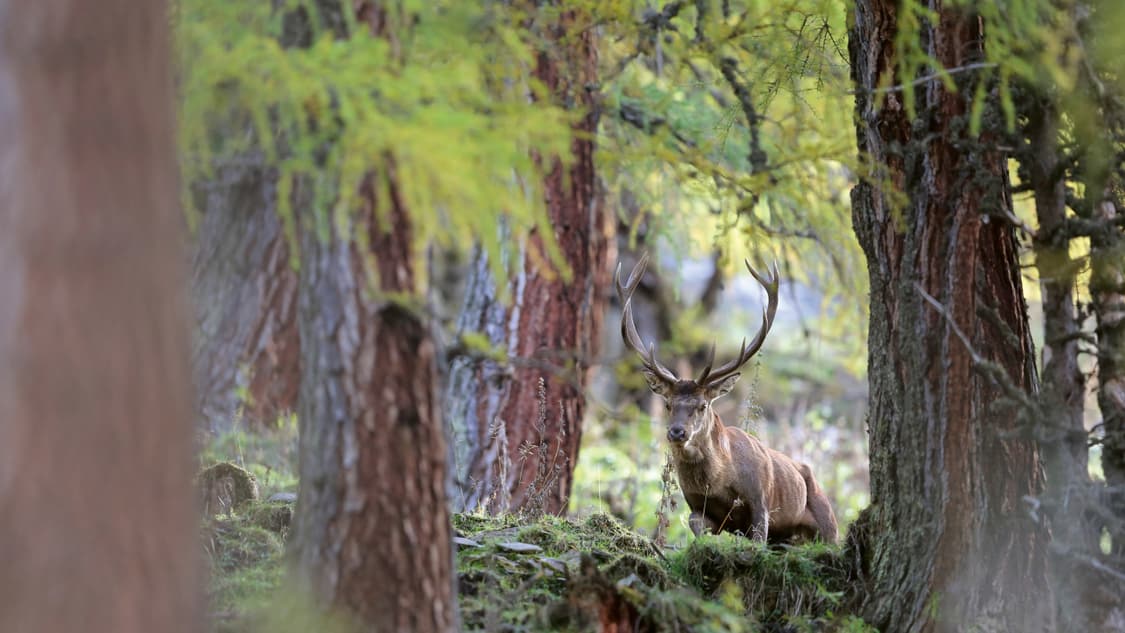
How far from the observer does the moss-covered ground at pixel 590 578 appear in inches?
201

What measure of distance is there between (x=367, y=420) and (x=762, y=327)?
451cm

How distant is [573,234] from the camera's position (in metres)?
9.98

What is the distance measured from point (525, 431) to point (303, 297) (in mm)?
5804

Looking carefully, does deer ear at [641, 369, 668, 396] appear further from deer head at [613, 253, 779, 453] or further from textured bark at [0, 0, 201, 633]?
textured bark at [0, 0, 201, 633]

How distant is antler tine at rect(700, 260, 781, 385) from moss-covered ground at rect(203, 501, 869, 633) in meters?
1.86

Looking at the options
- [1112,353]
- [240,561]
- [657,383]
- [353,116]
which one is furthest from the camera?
[657,383]

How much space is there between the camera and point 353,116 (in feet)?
12.6

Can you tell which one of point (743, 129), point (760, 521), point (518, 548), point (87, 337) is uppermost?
point (743, 129)

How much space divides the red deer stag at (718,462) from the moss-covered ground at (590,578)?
1792 mm

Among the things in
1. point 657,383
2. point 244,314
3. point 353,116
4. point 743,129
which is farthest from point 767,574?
point 244,314

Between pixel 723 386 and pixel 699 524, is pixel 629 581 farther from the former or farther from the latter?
pixel 723 386

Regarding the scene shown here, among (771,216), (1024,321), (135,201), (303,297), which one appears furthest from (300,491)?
(771,216)

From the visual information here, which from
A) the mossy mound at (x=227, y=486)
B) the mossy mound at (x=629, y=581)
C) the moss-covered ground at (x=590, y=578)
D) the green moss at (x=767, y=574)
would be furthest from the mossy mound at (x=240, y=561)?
the green moss at (x=767, y=574)

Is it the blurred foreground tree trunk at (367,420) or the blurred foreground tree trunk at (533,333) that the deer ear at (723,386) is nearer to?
the blurred foreground tree trunk at (533,333)
